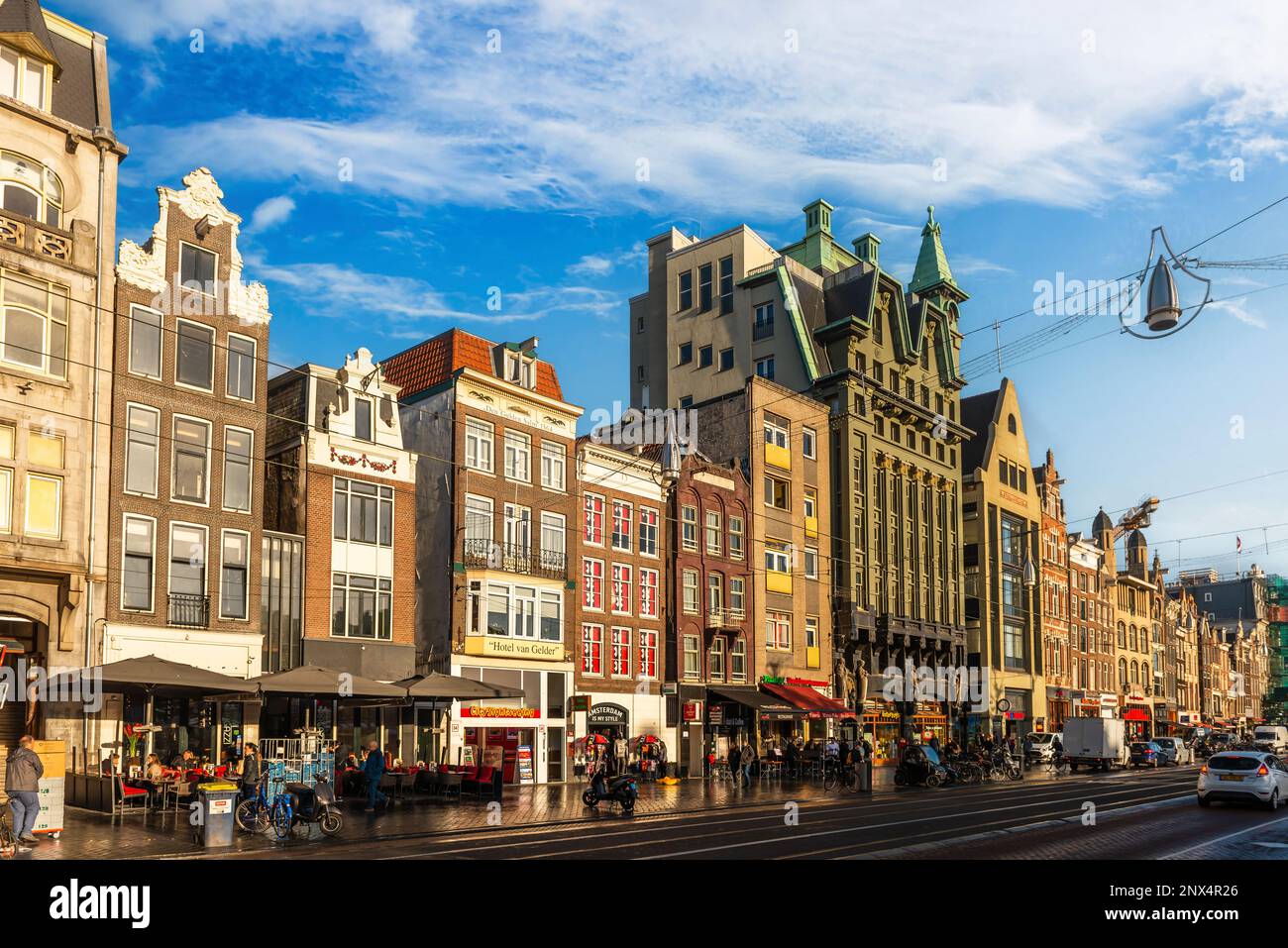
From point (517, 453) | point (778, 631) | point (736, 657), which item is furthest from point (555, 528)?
point (778, 631)

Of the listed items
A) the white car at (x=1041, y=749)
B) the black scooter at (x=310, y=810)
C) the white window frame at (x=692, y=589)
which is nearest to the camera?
the black scooter at (x=310, y=810)

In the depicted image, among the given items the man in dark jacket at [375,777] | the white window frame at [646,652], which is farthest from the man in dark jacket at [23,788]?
the white window frame at [646,652]

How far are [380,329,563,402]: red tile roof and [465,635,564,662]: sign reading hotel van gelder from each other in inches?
365

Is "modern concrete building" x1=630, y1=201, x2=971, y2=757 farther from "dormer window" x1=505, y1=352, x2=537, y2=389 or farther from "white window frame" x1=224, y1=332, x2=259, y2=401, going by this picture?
"white window frame" x1=224, y1=332, x2=259, y2=401

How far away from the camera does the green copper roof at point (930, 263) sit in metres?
80.6

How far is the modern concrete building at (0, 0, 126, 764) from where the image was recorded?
31.1 metres

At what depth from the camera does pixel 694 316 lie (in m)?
70.1

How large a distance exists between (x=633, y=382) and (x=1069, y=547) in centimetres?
3864

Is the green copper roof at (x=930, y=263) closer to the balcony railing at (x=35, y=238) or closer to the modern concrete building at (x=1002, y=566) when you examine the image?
the modern concrete building at (x=1002, y=566)

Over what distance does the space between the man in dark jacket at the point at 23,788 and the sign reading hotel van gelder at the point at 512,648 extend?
875 inches

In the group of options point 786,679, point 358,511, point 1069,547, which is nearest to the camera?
point 358,511

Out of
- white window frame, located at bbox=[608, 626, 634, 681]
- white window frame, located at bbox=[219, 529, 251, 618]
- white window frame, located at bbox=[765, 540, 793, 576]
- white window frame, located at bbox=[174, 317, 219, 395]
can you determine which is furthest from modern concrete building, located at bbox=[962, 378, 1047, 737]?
white window frame, located at bbox=[174, 317, 219, 395]
